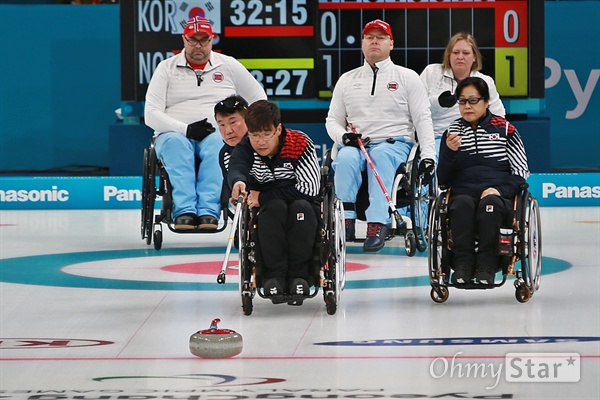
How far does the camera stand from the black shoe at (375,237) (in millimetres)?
6957

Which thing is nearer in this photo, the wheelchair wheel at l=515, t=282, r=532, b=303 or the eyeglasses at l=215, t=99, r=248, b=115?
the wheelchair wheel at l=515, t=282, r=532, b=303

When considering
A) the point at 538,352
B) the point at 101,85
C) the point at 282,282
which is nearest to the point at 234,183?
the point at 282,282

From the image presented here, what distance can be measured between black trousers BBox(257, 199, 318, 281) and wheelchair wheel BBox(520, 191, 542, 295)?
0.91 meters

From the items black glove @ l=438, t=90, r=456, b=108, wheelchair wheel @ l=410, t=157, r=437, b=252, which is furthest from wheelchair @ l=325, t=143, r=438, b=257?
black glove @ l=438, t=90, r=456, b=108

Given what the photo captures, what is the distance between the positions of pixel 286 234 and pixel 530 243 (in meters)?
1.08

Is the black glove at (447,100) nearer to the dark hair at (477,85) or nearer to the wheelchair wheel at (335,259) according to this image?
the dark hair at (477,85)

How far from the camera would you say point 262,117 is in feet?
16.9

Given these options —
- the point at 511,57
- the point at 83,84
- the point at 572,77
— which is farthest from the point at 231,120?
the point at 572,77

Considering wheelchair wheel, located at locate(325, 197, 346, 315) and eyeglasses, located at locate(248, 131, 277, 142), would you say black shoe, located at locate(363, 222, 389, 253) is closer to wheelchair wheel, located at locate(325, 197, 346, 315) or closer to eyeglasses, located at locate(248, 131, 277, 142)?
wheelchair wheel, located at locate(325, 197, 346, 315)

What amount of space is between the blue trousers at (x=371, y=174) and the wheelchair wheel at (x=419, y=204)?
0.12 meters

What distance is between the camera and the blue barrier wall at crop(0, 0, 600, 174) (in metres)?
11.0

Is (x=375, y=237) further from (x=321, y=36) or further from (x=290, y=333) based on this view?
(x=321, y=36)

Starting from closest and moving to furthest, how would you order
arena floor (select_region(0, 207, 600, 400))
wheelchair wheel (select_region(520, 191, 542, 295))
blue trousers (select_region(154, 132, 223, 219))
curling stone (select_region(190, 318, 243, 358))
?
1. arena floor (select_region(0, 207, 600, 400))
2. curling stone (select_region(190, 318, 243, 358))
3. wheelchair wheel (select_region(520, 191, 542, 295))
4. blue trousers (select_region(154, 132, 223, 219))

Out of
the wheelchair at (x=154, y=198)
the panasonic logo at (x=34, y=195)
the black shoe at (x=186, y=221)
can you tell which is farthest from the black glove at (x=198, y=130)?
the panasonic logo at (x=34, y=195)
